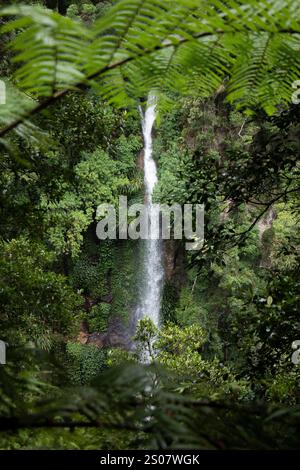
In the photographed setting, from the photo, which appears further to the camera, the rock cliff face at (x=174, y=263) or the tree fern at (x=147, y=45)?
the rock cliff face at (x=174, y=263)

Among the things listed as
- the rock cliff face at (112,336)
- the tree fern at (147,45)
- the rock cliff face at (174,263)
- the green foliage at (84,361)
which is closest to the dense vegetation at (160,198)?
the tree fern at (147,45)

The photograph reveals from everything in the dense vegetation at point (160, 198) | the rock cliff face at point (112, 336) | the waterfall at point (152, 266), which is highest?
the waterfall at point (152, 266)

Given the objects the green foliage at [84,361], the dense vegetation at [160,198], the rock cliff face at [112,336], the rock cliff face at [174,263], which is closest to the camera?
the dense vegetation at [160,198]

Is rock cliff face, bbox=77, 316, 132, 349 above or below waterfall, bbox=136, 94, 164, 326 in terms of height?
below

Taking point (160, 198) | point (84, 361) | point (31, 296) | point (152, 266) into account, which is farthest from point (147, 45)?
point (152, 266)

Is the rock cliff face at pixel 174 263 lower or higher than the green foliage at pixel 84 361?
higher

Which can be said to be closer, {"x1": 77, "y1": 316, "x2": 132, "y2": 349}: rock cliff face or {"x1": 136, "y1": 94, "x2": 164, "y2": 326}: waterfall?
{"x1": 77, "y1": 316, "x2": 132, "y2": 349}: rock cliff face

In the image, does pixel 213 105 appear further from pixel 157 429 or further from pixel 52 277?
pixel 157 429

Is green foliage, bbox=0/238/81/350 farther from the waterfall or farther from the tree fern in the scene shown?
the waterfall

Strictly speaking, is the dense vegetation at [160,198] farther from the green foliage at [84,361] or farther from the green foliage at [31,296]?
the green foliage at [84,361]

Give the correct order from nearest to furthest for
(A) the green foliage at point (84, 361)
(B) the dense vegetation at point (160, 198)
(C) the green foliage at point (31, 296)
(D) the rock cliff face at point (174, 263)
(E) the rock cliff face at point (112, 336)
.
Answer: (B) the dense vegetation at point (160, 198) < (C) the green foliage at point (31, 296) < (A) the green foliage at point (84, 361) < (E) the rock cliff face at point (112, 336) < (D) the rock cliff face at point (174, 263)

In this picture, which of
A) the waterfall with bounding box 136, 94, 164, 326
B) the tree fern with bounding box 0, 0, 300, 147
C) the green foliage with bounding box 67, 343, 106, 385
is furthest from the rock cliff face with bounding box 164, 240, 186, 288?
the tree fern with bounding box 0, 0, 300, 147

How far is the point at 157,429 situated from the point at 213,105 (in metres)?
11.7
